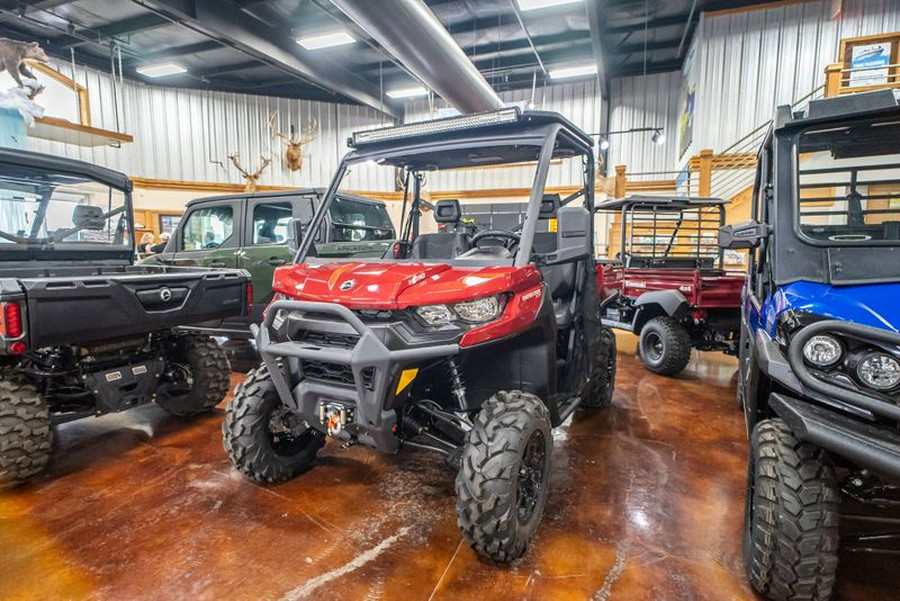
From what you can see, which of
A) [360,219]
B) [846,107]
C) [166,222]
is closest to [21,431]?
[360,219]

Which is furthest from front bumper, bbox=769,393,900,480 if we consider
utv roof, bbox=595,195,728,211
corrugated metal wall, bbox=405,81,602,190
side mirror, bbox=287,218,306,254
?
corrugated metal wall, bbox=405,81,602,190

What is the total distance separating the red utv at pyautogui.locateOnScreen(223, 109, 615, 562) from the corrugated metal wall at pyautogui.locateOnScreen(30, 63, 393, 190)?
1236 cm

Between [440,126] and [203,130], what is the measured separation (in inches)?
555

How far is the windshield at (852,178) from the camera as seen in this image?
7.11 ft

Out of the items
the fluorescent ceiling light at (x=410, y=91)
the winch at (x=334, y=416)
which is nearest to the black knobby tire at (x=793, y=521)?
the winch at (x=334, y=416)

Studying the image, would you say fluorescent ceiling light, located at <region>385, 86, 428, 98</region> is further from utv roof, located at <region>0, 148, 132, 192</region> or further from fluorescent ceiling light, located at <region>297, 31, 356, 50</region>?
utv roof, located at <region>0, 148, 132, 192</region>

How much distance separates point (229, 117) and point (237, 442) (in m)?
14.4

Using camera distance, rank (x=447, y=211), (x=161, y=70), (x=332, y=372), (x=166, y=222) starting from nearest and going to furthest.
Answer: (x=332, y=372), (x=447, y=211), (x=161, y=70), (x=166, y=222)

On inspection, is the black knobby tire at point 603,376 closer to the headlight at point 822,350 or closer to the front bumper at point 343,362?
the headlight at point 822,350

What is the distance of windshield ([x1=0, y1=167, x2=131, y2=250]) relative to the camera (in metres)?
3.22

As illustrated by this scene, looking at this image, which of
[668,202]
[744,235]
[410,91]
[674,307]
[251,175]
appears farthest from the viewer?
[251,175]

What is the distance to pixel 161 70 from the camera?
1230cm

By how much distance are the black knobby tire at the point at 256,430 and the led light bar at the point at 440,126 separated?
137cm

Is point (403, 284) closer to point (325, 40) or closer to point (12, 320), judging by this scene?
point (12, 320)
